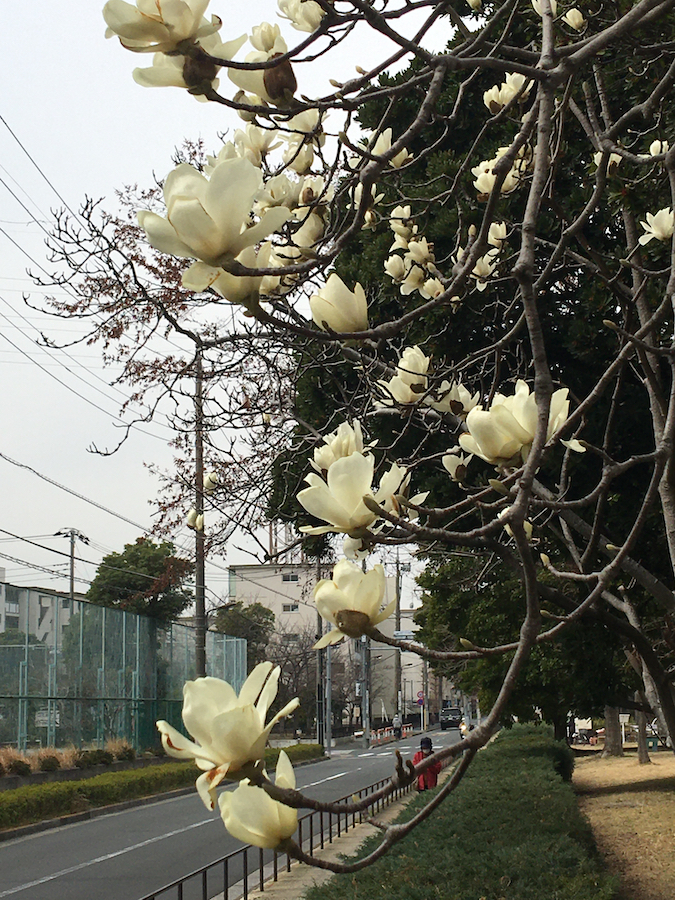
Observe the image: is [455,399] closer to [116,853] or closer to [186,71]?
[186,71]

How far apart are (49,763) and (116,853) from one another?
643 centimetres

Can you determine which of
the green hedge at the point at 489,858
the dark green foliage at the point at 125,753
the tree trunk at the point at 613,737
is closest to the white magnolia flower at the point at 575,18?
the green hedge at the point at 489,858

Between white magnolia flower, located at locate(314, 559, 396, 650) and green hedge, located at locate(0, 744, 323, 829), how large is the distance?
13.3m

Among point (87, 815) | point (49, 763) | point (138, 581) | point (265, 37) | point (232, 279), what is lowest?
point (87, 815)

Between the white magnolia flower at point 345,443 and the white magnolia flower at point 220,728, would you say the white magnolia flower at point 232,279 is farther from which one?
the white magnolia flower at point 220,728

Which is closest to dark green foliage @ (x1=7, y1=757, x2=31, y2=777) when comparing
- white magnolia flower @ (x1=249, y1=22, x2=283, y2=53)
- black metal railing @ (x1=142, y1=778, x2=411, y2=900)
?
black metal railing @ (x1=142, y1=778, x2=411, y2=900)

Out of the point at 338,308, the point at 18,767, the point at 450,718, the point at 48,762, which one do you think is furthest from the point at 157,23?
the point at 450,718

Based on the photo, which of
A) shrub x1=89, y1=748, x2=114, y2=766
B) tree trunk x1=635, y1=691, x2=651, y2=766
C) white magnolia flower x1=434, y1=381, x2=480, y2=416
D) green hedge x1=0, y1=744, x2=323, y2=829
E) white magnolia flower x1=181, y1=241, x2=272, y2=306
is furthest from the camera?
tree trunk x1=635, y1=691, x2=651, y2=766

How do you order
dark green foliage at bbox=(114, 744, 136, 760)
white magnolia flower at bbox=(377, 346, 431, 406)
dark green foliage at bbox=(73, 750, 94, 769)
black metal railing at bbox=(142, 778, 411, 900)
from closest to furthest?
white magnolia flower at bbox=(377, 346, 431, 406) < black metal railing at bbox=(142, 778, 411, 900) < dark green foliage at bbox=(73, 750, 94, 769) < dark green foliage at bbox=(114, 744, 136, 760)

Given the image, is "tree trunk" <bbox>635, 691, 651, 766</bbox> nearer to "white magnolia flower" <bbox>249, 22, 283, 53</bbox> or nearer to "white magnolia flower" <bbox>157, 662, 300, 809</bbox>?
"white magnolia flower" <bbox>249, 22, 283, 53</bbox>

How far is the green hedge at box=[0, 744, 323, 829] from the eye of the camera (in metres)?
13.5

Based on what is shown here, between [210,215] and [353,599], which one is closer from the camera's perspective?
[210,215]

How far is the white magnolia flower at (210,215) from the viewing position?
1081 millimetres

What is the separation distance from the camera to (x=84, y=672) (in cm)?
1942
